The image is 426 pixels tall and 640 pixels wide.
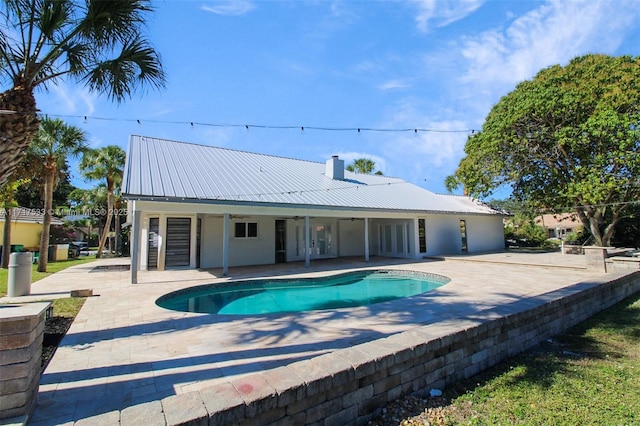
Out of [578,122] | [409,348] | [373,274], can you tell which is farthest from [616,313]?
[578,122]

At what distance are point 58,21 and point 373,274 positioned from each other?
11.7 metres

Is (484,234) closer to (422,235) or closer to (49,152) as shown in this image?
(422,235)

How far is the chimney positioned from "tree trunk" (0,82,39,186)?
15083 mm

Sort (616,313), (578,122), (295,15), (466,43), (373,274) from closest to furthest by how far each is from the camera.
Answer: (616,313) < (295,15) < (466,43) < (373,274) < (578,122)

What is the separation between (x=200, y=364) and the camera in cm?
399

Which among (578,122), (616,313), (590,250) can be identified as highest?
(578,122)

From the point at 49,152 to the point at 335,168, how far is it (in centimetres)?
1372

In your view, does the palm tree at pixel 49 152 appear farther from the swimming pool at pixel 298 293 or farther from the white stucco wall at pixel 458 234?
the white stucco wall at pixel 458 234

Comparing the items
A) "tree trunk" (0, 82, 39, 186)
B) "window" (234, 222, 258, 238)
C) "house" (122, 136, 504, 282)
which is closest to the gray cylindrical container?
"house" (122, 136, 504, 282)

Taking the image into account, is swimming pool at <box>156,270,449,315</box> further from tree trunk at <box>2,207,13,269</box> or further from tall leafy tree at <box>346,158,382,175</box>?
tall leafy tree at <box>346,158,382,175</box>

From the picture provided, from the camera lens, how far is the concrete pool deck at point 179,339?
10.8 feet

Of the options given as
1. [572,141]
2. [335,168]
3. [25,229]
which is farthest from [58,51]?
[25,229]

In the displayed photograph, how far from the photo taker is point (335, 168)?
62.8ft

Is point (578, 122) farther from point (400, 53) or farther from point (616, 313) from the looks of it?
point (616, 313)
